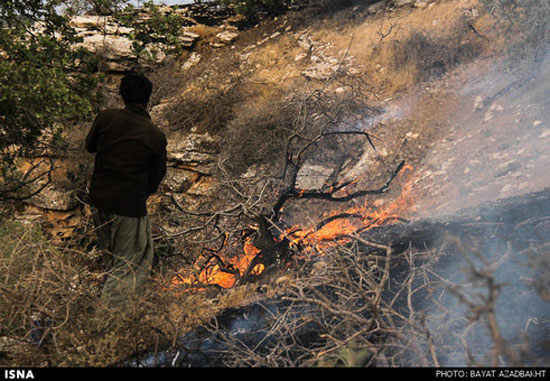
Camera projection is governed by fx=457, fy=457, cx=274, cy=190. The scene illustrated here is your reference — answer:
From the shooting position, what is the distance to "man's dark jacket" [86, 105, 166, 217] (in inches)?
142

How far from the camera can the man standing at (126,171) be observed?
361 cm

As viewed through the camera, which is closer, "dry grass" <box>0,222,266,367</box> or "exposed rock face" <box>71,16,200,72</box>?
"dry grass" <box>0,222,266,367</box>

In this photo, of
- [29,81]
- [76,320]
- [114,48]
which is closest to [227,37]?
Answer: [114,48]

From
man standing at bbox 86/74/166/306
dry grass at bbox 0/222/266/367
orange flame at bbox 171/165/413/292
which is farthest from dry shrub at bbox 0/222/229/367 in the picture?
orange flame at bbox 171/165/413/292

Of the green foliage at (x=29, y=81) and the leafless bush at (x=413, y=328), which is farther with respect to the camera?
the green foliage at (x=29, y=81)

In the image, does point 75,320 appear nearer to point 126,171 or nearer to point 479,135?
point 126,171

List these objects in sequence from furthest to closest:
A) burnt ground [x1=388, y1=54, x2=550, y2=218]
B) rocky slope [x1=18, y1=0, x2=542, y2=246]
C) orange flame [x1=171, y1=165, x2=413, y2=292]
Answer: rocky slope [x1=18, y1=0, x2=542, y2=246], burnt ground [x1=388, y1=54, x2=550, y2=218], orange flame [x1=171, y1=165, x2=413, y2=292]

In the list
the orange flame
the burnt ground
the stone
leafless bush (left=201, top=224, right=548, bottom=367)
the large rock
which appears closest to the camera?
leafless bush (left=201, top=224, right=548, bottom=367)

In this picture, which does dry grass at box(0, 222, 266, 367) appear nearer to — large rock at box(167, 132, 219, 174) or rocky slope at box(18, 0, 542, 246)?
rocky slope at box(18, 0, 542, 246)

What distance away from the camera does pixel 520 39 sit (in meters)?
8.37

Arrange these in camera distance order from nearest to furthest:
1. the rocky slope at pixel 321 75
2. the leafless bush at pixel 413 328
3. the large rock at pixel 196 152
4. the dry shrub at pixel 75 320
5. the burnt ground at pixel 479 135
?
the leafless bush at pixel 413 328, the dry shrub at pixel 75 320, the burnt ground at pixel 479 135, the rocky slope at pixel 321 75, the large rock at pixel 196 152

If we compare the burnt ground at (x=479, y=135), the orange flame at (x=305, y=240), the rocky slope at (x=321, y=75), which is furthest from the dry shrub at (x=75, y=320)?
the rocky slope at (x=321, y=75)

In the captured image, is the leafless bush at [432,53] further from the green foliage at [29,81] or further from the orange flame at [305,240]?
the green foliage at [29,81]
